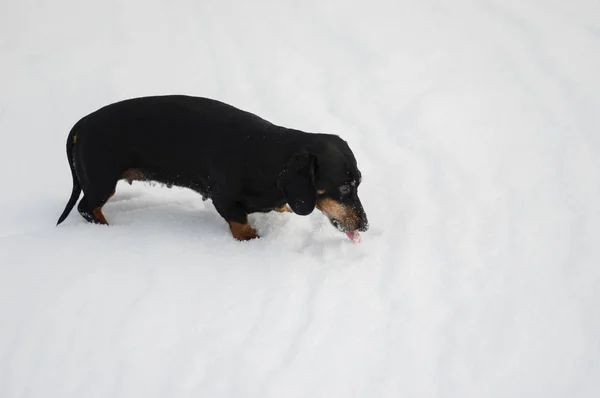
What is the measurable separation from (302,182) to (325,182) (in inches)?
4.8

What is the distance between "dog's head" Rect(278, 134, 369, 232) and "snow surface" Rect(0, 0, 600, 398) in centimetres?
17

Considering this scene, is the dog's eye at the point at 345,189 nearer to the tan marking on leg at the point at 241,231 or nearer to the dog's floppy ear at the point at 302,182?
the dog's floppy ear at the point at 302,182

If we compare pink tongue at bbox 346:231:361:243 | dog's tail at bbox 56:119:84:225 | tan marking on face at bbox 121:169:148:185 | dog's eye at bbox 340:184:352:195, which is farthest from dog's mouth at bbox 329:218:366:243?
dog's tail at bbox 56:119:84:225

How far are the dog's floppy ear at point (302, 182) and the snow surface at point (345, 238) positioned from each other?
27 centimetres

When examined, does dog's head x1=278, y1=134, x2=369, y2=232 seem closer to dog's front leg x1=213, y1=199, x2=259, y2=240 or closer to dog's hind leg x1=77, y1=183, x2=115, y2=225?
dog's front leg x1=213, y1=199, x2=259, y2=240

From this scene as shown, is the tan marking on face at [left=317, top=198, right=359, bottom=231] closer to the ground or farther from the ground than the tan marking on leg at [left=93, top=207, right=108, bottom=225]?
farther from the ground

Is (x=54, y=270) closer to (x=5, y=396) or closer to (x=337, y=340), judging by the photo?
(x=5, y=396)

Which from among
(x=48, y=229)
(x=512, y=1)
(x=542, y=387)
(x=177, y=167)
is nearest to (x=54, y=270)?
(x=48, y=229)

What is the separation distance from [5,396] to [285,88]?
3.62m

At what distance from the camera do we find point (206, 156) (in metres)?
3.54

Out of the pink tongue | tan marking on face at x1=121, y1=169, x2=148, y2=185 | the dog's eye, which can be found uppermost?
the dog's eye

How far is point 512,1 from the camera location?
596 centimetres

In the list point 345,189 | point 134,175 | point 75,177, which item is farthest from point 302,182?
point 75,177

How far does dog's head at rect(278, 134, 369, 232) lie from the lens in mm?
3199
